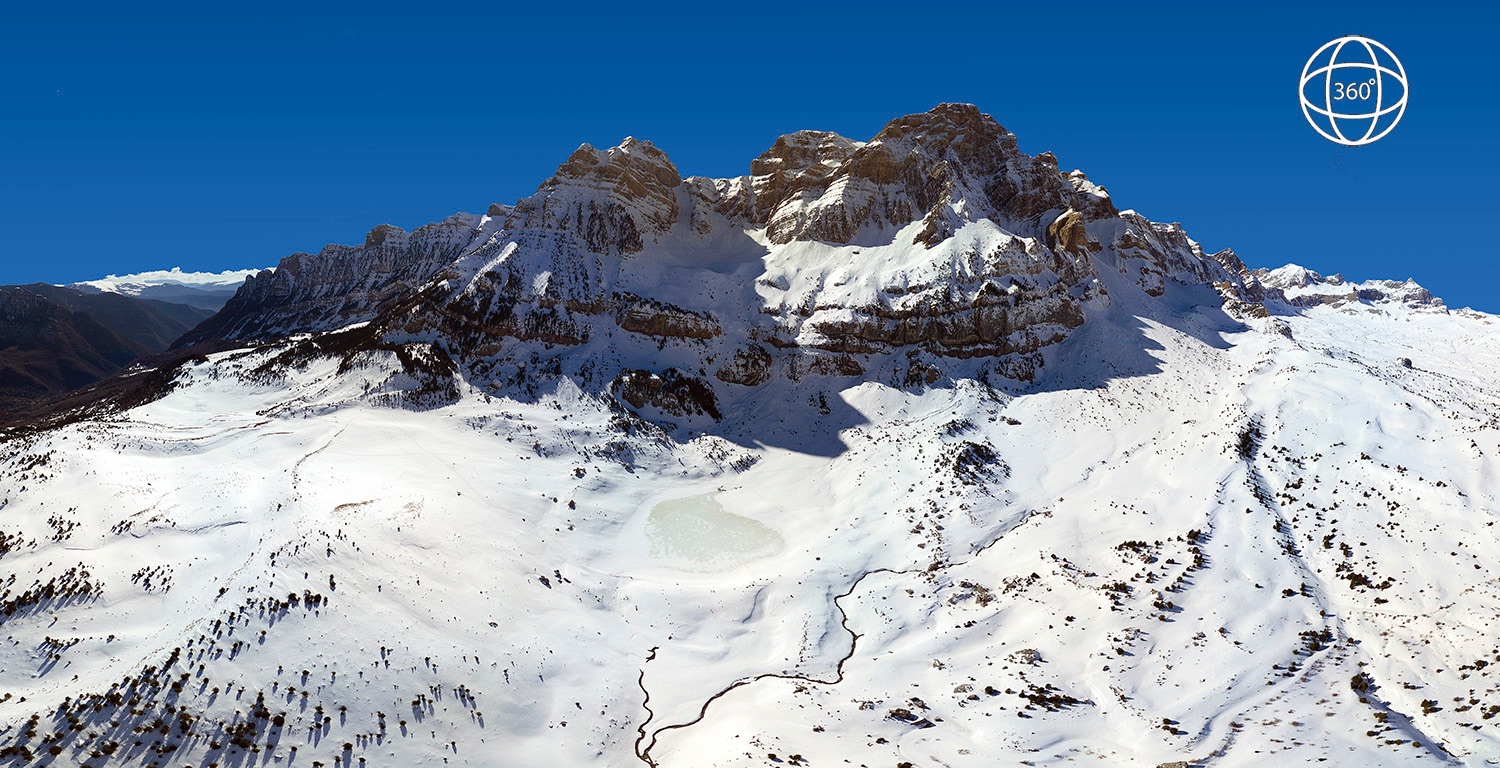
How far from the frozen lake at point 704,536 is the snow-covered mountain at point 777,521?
44 cm

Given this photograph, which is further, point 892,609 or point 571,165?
point 571,165

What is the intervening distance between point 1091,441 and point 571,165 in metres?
76.2

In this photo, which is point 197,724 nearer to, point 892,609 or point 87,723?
point 87,723

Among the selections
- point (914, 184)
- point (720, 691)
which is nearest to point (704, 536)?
point (720, 691)

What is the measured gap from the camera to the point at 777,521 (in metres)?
58.6

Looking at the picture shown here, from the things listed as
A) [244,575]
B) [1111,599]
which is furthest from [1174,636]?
[244,575]

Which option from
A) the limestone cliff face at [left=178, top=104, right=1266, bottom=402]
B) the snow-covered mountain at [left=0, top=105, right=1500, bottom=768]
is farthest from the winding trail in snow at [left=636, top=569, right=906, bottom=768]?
the limestone cliff face at [left=178, top=104, right=1266, bottom=402]

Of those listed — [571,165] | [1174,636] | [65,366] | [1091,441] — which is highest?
[571,165]

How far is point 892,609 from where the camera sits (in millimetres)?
45438

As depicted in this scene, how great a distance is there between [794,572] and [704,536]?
8.78 meters

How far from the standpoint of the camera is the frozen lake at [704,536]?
173ft

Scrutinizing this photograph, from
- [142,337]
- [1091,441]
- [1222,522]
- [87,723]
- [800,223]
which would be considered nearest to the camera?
[87,723]

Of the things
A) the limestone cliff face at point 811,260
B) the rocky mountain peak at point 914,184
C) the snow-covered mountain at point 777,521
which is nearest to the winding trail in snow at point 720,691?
the snow-covered mountain at point 777,521

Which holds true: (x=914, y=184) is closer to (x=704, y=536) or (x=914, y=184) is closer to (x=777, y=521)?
(x=777, y=521)
